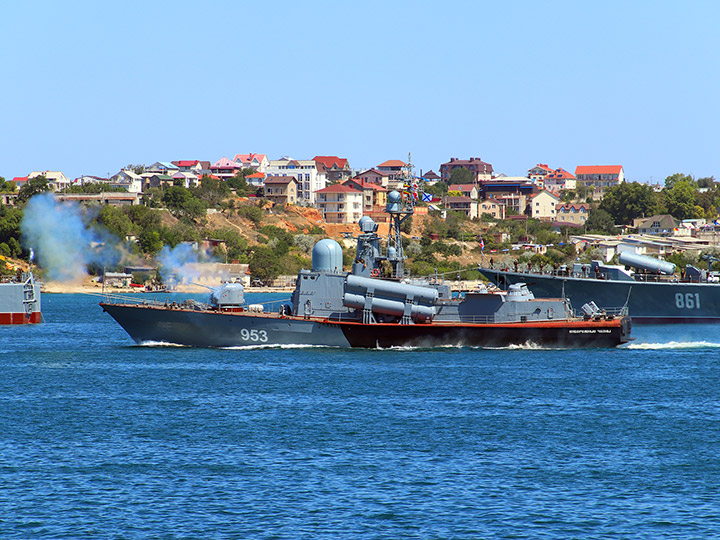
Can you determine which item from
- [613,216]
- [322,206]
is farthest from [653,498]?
[613,216]

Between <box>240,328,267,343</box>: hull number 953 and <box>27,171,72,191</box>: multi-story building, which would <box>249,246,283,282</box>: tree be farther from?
<box>240,328,267,343</box>: hull number 953

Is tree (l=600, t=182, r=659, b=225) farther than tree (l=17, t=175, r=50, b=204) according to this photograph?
Yes

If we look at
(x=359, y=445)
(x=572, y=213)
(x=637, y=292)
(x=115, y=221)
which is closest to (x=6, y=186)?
(x=115, y=221)

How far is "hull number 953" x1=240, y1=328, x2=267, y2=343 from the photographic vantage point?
53.8 m

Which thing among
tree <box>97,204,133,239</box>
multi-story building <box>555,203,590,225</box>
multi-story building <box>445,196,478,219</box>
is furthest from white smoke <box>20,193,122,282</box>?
multi-story building <box>555,203,590,225</box>

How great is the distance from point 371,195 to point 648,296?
119177mm

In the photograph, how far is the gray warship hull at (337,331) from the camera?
175ft

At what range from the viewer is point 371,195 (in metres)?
189

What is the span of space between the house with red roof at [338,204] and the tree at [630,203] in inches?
1921

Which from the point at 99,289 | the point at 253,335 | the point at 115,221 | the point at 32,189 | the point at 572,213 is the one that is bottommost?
the point at 253,335

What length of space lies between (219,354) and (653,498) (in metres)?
30.0

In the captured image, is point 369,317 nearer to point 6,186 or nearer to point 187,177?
point 6,186

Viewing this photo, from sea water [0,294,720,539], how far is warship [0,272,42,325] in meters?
28.2

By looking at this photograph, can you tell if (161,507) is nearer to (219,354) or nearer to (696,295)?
(219,354)
